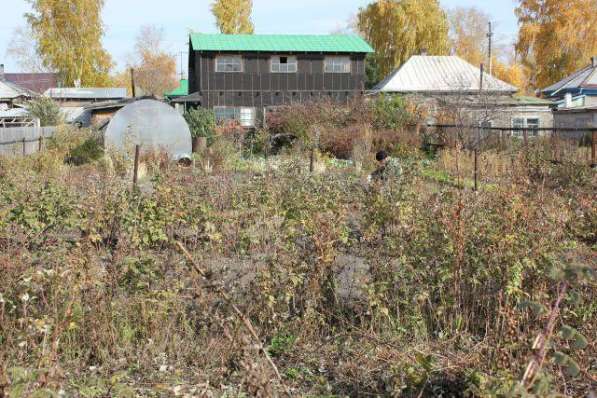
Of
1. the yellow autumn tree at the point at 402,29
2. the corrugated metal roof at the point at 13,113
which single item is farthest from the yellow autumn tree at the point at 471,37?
the corrugated metal roof at the point at 13,113

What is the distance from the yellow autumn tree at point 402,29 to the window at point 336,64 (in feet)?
32.2

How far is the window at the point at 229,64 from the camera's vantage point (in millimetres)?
35188

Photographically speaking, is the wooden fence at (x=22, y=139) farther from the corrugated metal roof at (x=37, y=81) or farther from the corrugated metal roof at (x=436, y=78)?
the corrugated metal roof at (x=37, y=81)

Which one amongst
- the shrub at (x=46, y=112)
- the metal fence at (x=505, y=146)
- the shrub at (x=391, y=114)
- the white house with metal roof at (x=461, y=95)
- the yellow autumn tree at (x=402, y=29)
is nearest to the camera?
the metal fence at (x=505, y=146)

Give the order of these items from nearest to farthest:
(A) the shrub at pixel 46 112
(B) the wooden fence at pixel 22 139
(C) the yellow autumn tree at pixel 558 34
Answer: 1. (B) the wooden fence at pixel 22 139
2. (A) the shrub at pixel 46 112
3. (C) the yellow autumn tree at pixel 558 34

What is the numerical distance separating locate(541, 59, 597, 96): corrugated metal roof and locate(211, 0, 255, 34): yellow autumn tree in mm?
22615

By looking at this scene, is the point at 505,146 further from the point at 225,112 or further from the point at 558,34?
the point at 558,34

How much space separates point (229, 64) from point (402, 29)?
14034 millimetres

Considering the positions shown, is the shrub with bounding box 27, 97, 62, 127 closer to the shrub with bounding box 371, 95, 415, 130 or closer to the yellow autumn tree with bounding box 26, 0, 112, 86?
the shrub with bounding box 371, 95, 415, 130

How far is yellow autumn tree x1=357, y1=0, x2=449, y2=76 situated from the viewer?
145ft

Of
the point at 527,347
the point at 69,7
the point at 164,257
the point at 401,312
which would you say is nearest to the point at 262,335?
the point at 401,312

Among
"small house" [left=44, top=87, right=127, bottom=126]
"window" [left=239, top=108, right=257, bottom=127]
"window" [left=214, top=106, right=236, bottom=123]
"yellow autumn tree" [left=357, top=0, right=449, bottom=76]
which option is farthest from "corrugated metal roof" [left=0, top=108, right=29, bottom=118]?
"yellow autumn tree" [left=357, top=0, right=449, bottom=76]

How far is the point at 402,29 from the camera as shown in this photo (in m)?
44.7

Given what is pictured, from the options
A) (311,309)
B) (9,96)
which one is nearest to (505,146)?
(311,309)
